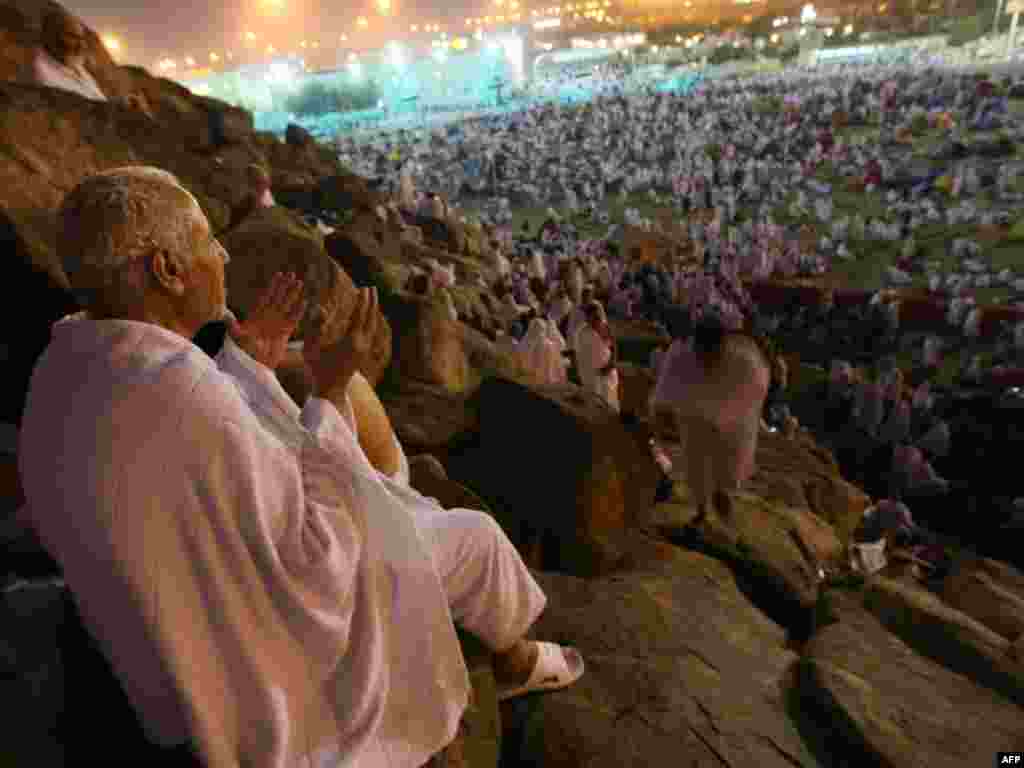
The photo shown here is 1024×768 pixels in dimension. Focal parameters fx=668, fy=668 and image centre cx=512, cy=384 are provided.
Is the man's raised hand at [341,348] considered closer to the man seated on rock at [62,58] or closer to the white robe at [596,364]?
the white robe at [596,364]

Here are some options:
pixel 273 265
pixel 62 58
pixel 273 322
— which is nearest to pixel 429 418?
pixel 273 265

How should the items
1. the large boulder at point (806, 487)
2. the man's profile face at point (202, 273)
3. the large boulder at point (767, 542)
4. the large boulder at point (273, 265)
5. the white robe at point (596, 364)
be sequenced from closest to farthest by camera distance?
1. the man's profile face at point (202, 273)
2. the large boulder at point (767, 542)
3. the large boulder at point (273, 265)
4. the large boulder at point (806, 487)
5. the white robe at point (596, 364)

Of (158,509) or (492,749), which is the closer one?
(158,509)

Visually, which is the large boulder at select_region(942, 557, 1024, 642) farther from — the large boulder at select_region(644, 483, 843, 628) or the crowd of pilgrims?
→ the crowd of pilgrims

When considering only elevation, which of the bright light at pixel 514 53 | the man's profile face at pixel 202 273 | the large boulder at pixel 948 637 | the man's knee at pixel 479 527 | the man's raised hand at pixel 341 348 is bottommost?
the large boulder at pixel 948 637

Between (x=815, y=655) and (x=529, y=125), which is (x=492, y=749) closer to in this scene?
(x=815, y=655)

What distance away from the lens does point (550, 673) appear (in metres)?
2.26

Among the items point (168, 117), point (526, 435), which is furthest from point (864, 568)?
point (168, 117)

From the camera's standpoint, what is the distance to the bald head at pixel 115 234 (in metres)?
1.27

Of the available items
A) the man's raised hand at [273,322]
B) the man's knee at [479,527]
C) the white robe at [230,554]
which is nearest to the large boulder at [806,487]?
the man's knee at [479,527]

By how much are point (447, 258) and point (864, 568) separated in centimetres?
851

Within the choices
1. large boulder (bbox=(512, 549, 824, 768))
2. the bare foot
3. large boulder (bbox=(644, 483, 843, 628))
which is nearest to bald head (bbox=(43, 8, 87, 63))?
large boulder (bbox=(512, 549, 824, 768))

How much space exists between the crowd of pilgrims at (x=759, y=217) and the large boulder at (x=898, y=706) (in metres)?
1.99

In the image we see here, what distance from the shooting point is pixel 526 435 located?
12.9ft
